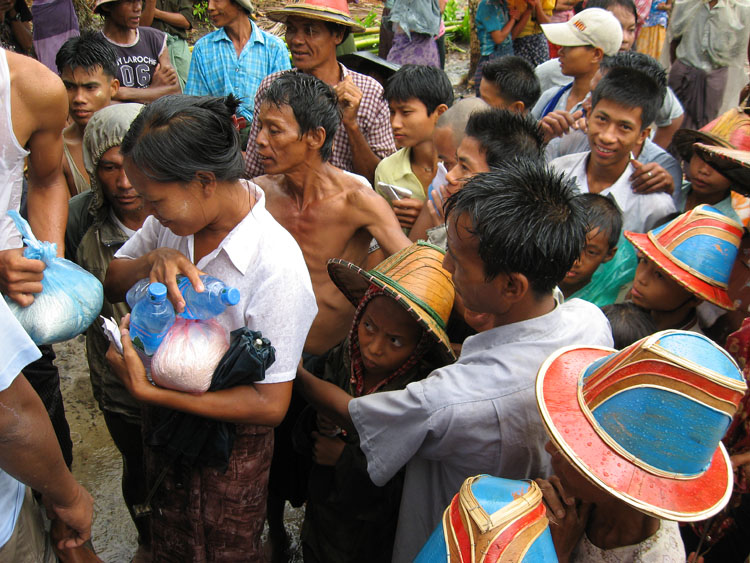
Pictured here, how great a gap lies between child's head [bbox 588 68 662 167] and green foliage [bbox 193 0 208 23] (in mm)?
7869

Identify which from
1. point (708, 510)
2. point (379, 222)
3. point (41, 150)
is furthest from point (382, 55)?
point (708, 510)

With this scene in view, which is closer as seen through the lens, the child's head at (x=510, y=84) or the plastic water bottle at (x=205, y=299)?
the plastic water bottle at (x=205, y=299)

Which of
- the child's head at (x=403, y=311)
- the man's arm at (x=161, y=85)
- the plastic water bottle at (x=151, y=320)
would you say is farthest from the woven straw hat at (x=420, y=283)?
the man's arm at (x=161, y=85)

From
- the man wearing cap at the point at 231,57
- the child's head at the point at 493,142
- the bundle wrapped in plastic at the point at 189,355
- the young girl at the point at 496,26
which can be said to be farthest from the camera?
the young girl at the point at 496,26

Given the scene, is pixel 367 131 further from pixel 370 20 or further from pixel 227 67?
pixel 370 20

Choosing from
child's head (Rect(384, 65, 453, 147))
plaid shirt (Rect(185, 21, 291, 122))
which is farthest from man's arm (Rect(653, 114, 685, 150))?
plaid shirt (Rect(185, 21, 291, 122))

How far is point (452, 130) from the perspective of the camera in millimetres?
3131

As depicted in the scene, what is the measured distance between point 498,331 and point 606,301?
4.66 ft

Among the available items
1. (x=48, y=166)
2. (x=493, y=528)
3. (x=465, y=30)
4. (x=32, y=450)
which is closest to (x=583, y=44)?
(x=48, y=166)

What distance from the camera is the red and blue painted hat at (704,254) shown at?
2332 mm

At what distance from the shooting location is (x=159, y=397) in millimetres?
1775

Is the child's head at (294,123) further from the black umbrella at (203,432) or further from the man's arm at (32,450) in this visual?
the man's arm at (32,450)

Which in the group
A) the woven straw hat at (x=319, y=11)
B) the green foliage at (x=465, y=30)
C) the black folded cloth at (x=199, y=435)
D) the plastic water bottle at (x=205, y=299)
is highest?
the woven straw hat at (x=319, y=11)

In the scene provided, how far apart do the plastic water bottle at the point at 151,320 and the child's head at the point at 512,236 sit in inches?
34.3
